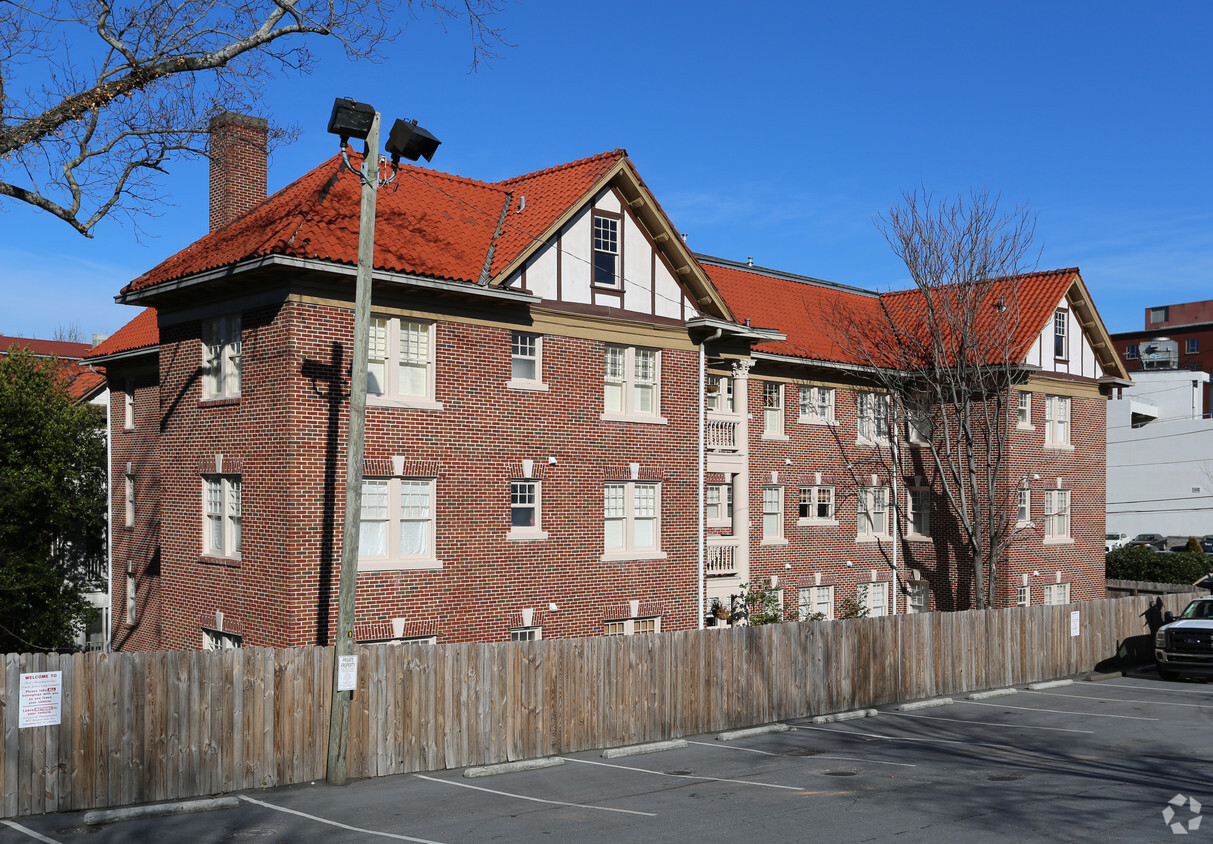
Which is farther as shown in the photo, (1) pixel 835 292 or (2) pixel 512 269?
(1) pixel 835 292

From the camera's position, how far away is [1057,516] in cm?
3925

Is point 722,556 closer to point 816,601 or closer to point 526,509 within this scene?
point 816,601

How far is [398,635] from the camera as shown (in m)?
22.6

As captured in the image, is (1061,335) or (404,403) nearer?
(404,403)

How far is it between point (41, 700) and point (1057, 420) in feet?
113

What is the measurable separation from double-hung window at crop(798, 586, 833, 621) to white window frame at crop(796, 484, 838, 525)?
214 cm

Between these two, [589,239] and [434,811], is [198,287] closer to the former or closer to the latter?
[589,239]

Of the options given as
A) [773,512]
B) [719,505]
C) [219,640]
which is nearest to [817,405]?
[773,512]

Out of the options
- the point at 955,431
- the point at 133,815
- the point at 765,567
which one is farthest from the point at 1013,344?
the point at 133,815

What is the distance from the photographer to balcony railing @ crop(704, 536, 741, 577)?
101ft

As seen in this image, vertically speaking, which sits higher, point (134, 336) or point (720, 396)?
point (134, 336)

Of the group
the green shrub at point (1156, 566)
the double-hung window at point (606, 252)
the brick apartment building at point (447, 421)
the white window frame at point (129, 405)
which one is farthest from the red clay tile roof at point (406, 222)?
the green shrub at point (1156, 566)

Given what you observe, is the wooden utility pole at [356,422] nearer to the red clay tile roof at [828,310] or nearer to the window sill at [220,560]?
the window sill at [220,560]

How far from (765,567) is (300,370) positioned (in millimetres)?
17150
